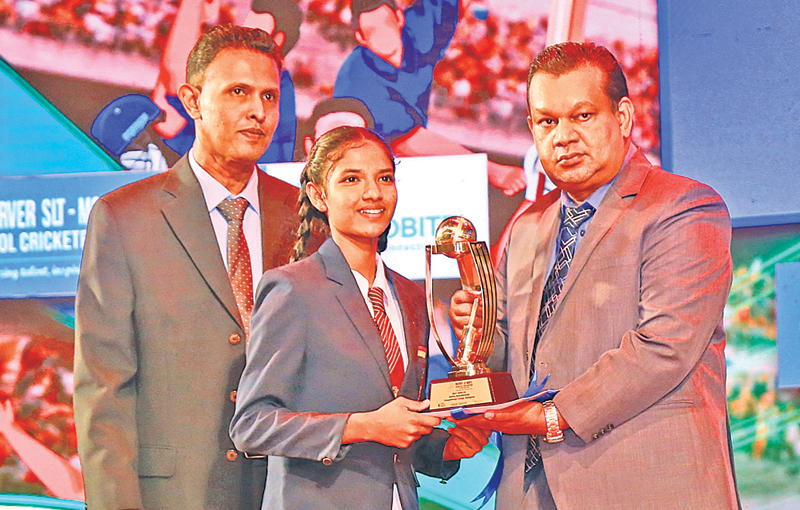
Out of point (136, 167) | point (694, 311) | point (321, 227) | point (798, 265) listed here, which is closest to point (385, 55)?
point (136, 167)

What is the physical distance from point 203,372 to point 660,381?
138cm

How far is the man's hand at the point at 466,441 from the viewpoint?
2455 mm

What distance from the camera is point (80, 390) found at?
8.57 ft

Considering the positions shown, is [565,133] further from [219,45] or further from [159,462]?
[159,462]

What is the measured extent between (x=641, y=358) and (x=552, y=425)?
0.97 ft

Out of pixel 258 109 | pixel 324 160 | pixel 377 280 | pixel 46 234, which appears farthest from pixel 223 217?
pixel 46 234

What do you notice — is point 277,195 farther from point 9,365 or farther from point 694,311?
point 9,365

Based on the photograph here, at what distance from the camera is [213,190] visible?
9.41ft

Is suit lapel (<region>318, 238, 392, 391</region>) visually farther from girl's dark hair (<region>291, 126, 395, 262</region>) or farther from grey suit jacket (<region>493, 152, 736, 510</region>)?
grey suit jacket (<region>493, 152, 736, 510</region>)

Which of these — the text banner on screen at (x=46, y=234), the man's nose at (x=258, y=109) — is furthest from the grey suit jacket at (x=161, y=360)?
the text banner on screen at (x=46, y=234)

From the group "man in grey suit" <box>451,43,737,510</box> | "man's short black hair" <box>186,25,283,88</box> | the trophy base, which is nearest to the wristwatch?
"man in grey suit" <box>451,43,737,510</box>

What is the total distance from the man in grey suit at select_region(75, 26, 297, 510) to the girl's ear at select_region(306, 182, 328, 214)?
0.36 meters

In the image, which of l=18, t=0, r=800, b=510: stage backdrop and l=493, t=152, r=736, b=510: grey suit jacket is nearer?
l=493, t=152, r=736, b=510: grey suit jacket

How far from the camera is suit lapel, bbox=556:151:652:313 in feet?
7.85
